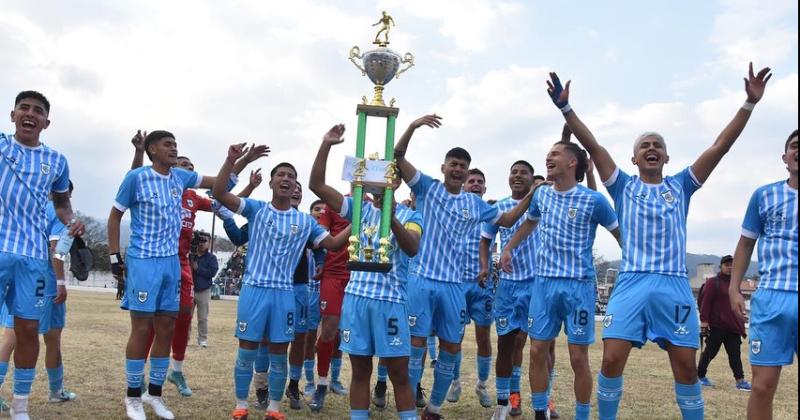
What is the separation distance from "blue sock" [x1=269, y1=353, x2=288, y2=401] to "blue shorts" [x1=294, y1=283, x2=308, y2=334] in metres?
1.03

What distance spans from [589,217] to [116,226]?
192 inches

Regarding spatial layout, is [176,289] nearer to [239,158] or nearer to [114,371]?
[239,158]

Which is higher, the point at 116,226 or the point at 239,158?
the point at 239,158

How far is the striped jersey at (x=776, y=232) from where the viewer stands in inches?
183

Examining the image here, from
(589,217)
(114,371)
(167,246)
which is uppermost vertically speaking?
(589,217)

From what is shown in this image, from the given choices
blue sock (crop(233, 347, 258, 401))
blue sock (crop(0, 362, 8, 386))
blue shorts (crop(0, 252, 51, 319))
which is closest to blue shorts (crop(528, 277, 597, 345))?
blue sock (crop(233, 347, 258, 401))

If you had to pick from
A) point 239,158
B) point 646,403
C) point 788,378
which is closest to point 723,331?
point 788,378

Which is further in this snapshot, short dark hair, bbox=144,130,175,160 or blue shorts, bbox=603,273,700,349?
short dark hair, bbox=144,130,175,160

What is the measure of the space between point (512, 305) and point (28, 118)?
5317mm

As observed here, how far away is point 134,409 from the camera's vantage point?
20.4 ft

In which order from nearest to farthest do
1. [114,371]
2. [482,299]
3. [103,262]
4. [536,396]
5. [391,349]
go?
1. [391,349]
2. [536,396]
3. [482,299]
4. [114,371]
5. [103,262]

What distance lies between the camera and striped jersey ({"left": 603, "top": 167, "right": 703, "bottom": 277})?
5371 millimetres

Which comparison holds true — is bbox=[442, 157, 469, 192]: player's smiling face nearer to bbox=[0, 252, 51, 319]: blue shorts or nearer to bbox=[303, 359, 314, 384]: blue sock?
bbox=[303, 359, 314, 384]: blue sock

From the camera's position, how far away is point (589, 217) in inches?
264
